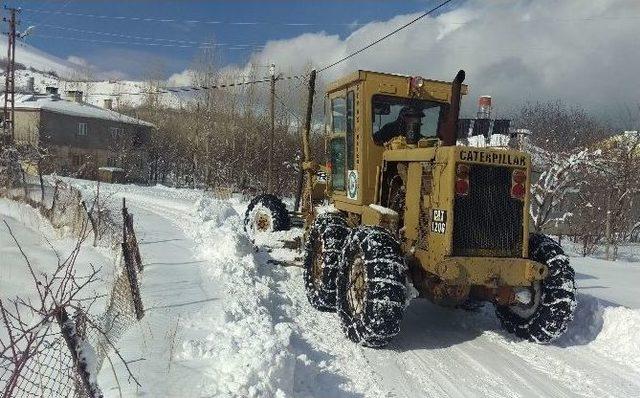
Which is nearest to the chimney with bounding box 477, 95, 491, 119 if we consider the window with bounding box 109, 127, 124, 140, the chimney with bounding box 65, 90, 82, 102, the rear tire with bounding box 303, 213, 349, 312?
the rear tire with bounding box 303, 213, 349, 312

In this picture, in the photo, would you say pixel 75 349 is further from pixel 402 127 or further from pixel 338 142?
pixel 338 142

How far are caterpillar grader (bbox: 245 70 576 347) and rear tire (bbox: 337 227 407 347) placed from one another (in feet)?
0.04

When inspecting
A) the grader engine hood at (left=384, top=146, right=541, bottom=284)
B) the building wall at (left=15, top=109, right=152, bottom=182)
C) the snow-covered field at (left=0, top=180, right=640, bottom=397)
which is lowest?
the snow-covered field at (left=0, top=180, right=640, bottom=397)

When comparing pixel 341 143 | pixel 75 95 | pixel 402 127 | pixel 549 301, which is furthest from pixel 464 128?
pixel 75 95

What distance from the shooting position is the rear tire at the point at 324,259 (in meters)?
7.34

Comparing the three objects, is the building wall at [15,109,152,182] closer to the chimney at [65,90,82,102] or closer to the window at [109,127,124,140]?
the window at [109,127,124,140]

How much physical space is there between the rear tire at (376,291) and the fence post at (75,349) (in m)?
3.16

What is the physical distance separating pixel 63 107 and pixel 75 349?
49816 mm

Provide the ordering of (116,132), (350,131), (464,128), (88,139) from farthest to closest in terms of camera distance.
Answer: (116,132) → (88,139) → (464,128) → (350,131)

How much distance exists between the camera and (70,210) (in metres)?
15.5

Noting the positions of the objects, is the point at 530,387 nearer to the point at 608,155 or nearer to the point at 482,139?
the point at 482,139

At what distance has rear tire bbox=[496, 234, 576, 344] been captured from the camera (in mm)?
6031

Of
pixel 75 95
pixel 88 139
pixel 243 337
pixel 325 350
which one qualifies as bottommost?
pixel 325 350

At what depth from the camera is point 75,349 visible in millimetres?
3068
